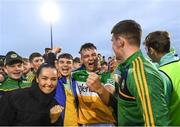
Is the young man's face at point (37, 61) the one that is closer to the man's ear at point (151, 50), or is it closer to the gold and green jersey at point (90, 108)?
the gold and green jersey at point (90, 108)

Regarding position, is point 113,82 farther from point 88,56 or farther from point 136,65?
point 136,65

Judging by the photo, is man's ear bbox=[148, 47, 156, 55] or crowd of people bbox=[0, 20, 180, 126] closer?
crowd of people bbox=[0, 20, 180, 126]

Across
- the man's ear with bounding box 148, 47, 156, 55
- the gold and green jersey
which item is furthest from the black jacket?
the man's ear with bounding box 148, 47, 156, 55

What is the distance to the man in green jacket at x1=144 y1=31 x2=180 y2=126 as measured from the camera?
4172mm

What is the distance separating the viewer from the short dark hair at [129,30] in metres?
3.93

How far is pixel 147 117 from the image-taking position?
3488 mm

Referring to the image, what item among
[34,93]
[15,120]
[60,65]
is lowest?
[15,120]

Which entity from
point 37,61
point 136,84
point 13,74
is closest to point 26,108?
point 136,84

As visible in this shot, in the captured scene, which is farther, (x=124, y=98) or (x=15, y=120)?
(x=15, y=120)

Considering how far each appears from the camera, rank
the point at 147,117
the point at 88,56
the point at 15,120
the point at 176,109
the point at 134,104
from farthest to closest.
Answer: the point at 88,56 → the point at 15,120 → the point at 176,109 → the point at 134,104 → the point at 147,117

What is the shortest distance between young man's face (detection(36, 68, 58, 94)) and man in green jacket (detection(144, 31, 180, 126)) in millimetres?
1386

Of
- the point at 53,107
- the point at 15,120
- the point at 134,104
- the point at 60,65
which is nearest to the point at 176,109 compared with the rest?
the point at 134,104

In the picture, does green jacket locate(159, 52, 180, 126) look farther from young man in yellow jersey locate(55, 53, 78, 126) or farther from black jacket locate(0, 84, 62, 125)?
young man in yellow jersey locate(55, 53, 78, 126)

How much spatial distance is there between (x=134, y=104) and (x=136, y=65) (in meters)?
0.37
